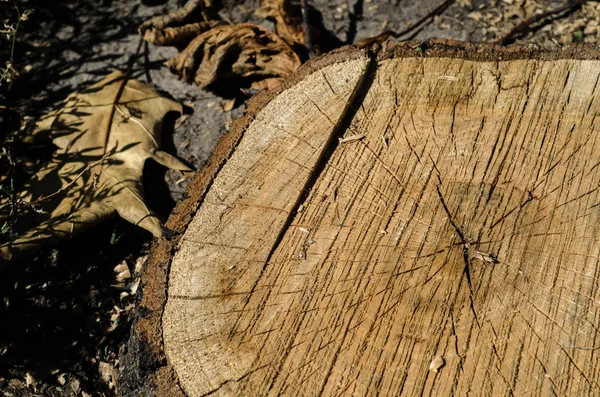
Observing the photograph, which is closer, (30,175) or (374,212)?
(374,212)

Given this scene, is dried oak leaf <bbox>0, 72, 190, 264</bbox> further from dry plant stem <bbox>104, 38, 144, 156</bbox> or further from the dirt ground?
the dirt ground

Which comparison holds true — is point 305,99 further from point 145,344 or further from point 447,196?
point 145,344

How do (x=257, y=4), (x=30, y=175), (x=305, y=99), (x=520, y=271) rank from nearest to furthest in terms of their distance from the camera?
(x=520, y=271) → (x=305, y=99) → (x=30, y=175) → (x=257, y=4)

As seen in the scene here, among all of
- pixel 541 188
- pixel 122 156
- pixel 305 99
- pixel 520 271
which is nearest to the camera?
pixel 520 271

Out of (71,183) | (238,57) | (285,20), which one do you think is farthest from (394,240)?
(285,20)

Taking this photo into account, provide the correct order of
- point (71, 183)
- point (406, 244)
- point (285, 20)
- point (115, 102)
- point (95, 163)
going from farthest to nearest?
1. point (285, 20)
2. point (115, 102)
3. point (95, 163)
4. point (71, 183)
5. point (406, 244)

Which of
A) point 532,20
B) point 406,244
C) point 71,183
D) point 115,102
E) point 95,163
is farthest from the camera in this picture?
point 532,20

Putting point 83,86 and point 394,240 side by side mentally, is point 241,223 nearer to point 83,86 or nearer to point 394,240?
point 394,240

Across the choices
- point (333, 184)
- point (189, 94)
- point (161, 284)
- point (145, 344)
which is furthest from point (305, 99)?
point (189, 94)
